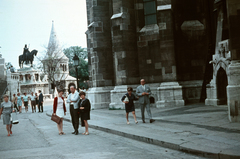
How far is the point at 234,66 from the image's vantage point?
10.3 metres

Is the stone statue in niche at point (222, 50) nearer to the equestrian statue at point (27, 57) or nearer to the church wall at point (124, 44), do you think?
the church wall at point (124, 44)

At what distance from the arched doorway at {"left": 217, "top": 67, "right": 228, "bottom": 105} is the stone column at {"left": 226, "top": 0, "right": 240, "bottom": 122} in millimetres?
5097

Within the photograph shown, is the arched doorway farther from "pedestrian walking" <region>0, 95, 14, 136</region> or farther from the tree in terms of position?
the tree

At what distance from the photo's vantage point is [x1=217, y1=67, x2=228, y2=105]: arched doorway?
51.2ft

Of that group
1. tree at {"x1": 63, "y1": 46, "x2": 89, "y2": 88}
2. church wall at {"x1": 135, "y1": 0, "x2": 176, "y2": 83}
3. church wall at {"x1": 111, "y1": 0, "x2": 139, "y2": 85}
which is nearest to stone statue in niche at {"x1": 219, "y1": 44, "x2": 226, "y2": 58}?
church wall at {"x1": 135, "y1": 0, "x2": 176, "y2": 83}

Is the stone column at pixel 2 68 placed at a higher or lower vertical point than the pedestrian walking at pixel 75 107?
higher

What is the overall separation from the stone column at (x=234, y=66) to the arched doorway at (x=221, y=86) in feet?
16.7

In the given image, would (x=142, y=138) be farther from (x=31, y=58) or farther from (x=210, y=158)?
(x=31, y=58)

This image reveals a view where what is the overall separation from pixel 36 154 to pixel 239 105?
248 inches

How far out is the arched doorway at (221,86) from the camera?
615 inches

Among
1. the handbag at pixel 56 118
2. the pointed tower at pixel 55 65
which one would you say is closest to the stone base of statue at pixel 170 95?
the handbag at pixel 56 118

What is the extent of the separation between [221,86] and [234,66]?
5.77 metres

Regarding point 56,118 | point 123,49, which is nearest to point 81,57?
point 123,49

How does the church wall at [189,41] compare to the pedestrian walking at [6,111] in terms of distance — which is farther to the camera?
the church wall at [189,41]
